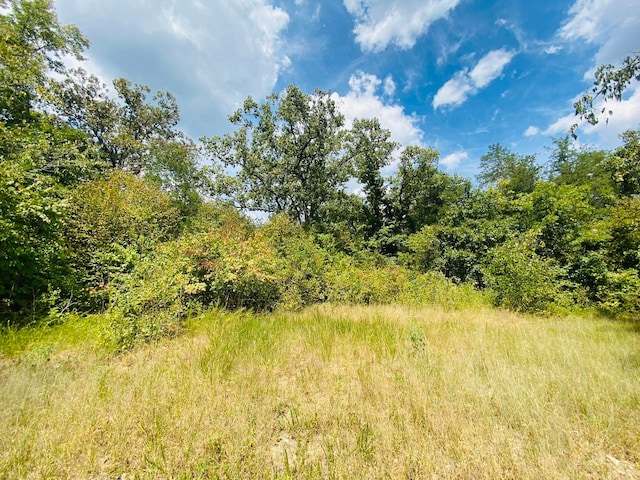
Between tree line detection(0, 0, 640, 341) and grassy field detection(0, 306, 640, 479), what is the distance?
1.27 meters

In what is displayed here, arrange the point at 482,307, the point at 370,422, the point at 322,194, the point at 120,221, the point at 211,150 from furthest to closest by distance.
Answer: the point at 322,194 < the point at 211,150 < the point at 482,307 < the point at 120,221 < the point at 370,422

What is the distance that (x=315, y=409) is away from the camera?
Answer: 2.61 m

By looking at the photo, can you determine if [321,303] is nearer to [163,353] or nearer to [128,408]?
[163,353]

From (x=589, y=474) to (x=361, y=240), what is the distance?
14.7 meters

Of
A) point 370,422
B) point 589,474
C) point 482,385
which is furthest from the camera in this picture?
point 482,385

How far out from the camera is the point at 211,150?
15930mm

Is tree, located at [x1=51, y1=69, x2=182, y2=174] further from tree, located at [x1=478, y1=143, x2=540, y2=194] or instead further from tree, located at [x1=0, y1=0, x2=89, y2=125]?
tree, located at [x1=478, y1=143, x2=540, y2=194]

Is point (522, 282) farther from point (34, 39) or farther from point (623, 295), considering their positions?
point (34, 39)

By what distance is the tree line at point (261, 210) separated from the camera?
5016mm

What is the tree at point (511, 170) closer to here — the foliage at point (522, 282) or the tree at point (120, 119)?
the foliage at point (522, 282)

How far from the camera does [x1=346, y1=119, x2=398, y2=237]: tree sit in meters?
16.6

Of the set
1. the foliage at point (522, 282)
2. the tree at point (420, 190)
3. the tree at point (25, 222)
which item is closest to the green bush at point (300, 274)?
the tree at point (25, 222)

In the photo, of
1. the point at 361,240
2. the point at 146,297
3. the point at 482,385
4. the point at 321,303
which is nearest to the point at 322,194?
the point at 361,240

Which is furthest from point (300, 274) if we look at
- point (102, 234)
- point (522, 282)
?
point (522, 282)
